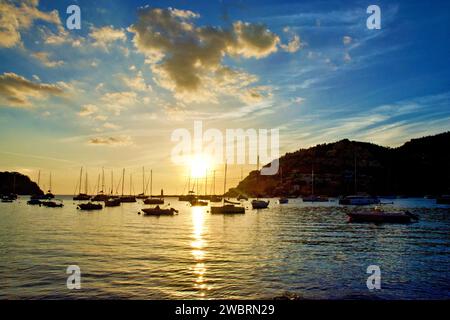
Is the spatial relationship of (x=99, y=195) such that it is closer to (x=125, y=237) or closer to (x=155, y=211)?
(x=155, y=211)

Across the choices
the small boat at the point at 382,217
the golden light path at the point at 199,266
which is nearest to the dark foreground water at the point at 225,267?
the golden light path at the point at 199,266

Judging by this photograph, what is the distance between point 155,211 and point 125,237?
38.9m

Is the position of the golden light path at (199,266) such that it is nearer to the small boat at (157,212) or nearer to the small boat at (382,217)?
the small boat at (382,217)

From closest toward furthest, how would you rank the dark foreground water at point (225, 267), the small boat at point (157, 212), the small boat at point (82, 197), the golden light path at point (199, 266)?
the dark foreground water at point (225, 267) < the golden light path at point (199, 266) < the small boat at point (157, 212) < the small boat at point (82, 197)

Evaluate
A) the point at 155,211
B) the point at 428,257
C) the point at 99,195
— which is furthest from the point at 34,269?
the point at 99,195

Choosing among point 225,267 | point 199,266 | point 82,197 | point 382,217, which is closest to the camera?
point 225,267

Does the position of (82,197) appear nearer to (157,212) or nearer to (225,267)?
(157,212)

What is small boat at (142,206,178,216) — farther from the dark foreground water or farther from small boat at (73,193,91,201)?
small boat at (73,193,91,201)

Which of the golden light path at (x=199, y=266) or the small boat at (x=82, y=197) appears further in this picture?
the small boat at (x=82, y=197)

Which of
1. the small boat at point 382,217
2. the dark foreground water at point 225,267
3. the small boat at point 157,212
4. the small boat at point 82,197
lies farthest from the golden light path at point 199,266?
the small boat at point 82,197

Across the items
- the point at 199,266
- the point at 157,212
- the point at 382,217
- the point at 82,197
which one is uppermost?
the point at 382,217

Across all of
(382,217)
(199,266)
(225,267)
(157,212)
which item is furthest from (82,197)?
(225,267)

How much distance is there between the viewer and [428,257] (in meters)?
27.9

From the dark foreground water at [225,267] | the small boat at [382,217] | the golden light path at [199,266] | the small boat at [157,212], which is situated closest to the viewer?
the dark foreground water at [225,267]
